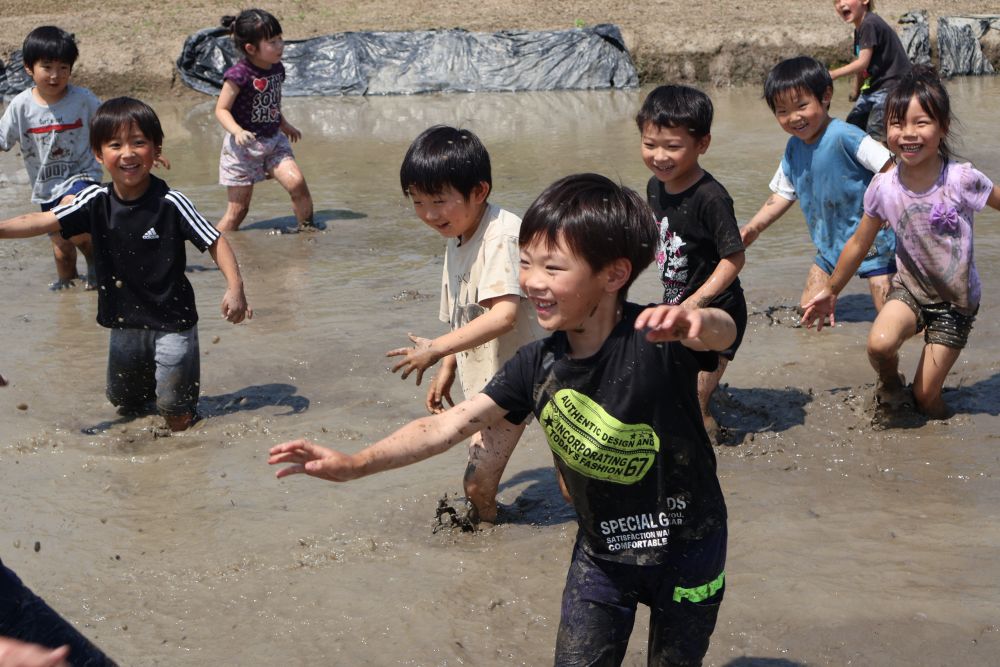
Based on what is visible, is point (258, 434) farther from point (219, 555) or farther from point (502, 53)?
point (502, 53)

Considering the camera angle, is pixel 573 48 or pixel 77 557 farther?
pixel 573 48

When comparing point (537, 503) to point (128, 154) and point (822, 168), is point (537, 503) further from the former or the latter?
point (822, 168)

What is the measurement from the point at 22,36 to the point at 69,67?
1010 cm

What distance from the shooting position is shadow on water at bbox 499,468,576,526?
159 inches

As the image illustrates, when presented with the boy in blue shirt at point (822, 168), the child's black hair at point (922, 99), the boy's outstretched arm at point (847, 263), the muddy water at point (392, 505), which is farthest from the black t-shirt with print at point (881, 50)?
the boy's outstretched arm at point (847, 263)

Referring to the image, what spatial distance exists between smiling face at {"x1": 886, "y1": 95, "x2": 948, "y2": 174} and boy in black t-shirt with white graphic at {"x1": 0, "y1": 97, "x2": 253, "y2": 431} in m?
2.63

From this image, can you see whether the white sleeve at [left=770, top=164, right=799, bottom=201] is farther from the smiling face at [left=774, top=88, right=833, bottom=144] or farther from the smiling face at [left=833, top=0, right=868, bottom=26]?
the smiling face at [left=833, top=0, right=868, bottom=26]

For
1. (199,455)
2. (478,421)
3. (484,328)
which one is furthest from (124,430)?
(478,421)

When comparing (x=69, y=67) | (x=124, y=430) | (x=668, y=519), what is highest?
(x=69, y=67)

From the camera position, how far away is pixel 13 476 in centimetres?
443

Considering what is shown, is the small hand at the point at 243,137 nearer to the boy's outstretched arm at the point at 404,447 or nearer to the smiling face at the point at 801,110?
the smiling face at the point at 801,110

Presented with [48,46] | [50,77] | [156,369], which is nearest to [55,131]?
[50,77]

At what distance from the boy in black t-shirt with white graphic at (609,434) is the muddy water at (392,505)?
1.89 ft

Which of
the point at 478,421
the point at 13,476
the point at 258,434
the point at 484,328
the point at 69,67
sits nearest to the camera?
the point at 478,421
